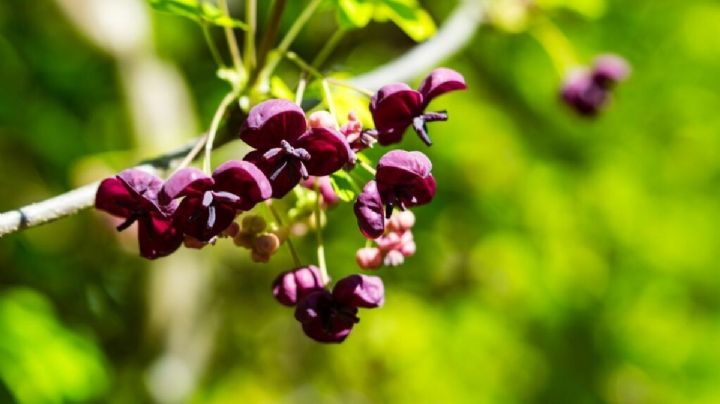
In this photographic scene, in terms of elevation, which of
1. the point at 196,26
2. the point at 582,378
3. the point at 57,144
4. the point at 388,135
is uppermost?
the point at 388,135

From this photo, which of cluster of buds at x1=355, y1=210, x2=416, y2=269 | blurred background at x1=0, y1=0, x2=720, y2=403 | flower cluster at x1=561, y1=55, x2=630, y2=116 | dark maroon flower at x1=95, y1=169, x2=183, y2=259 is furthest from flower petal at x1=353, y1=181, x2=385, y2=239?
blurred background at x1=0, y1=0, x2=720, y2=403

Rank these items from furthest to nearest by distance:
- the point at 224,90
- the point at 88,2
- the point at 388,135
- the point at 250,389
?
the point at 250,389 → the point at 224,90 → the point at 88,2 → the point at 388,135

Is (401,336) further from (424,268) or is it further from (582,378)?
(582,378)

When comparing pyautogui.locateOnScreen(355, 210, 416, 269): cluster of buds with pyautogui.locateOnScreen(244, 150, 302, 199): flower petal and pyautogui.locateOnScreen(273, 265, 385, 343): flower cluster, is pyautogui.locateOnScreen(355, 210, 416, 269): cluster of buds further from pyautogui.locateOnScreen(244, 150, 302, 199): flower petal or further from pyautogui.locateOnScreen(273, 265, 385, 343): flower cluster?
pyautogui.locateOnScreen(244, 150, 302, 199): flower petal

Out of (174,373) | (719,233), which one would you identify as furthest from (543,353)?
(174,373)

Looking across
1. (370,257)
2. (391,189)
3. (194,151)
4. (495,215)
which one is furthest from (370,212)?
(495,215)

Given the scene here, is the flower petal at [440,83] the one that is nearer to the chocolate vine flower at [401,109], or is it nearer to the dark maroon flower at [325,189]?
the chocolate vine flower at [401,109]

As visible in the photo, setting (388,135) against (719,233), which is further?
(719,233)

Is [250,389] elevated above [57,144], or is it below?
below
